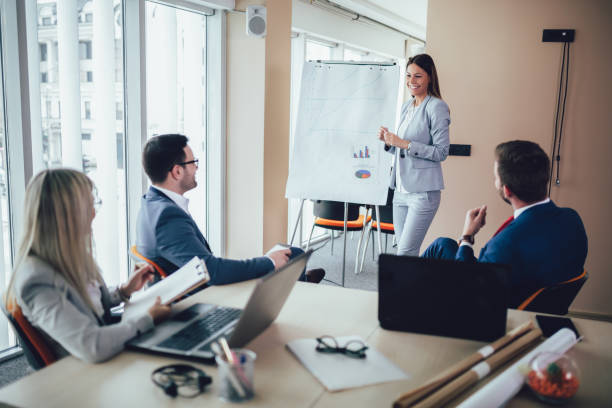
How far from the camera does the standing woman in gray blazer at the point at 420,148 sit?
9.87 ft

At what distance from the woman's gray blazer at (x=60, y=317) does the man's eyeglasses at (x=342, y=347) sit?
18.9 inches

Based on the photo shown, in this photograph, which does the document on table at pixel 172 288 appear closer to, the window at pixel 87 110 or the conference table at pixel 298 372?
the conference table at pixel 298 372

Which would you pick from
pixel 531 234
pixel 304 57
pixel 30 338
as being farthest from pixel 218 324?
pixel 304 57

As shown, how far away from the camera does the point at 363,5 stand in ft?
18.0

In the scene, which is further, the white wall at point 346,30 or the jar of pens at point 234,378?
the white wall at point 346,30

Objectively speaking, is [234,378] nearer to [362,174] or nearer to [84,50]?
[84,50]

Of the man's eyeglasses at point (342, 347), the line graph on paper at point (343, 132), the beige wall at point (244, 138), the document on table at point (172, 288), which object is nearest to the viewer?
the man's eyeglasses at point (342, 347)

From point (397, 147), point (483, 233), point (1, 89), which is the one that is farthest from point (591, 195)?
point (1, 89)

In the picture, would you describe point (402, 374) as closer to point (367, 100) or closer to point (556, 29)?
point (367, 100)

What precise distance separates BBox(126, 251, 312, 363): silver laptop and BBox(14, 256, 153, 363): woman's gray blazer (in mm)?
63

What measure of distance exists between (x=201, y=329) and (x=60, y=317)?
346 millimetres

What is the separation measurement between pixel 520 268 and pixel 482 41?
7.78 ft

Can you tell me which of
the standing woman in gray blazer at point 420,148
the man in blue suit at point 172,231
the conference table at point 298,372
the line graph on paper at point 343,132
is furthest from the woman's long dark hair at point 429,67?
the conference table at point 298,372

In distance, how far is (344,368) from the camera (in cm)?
120
